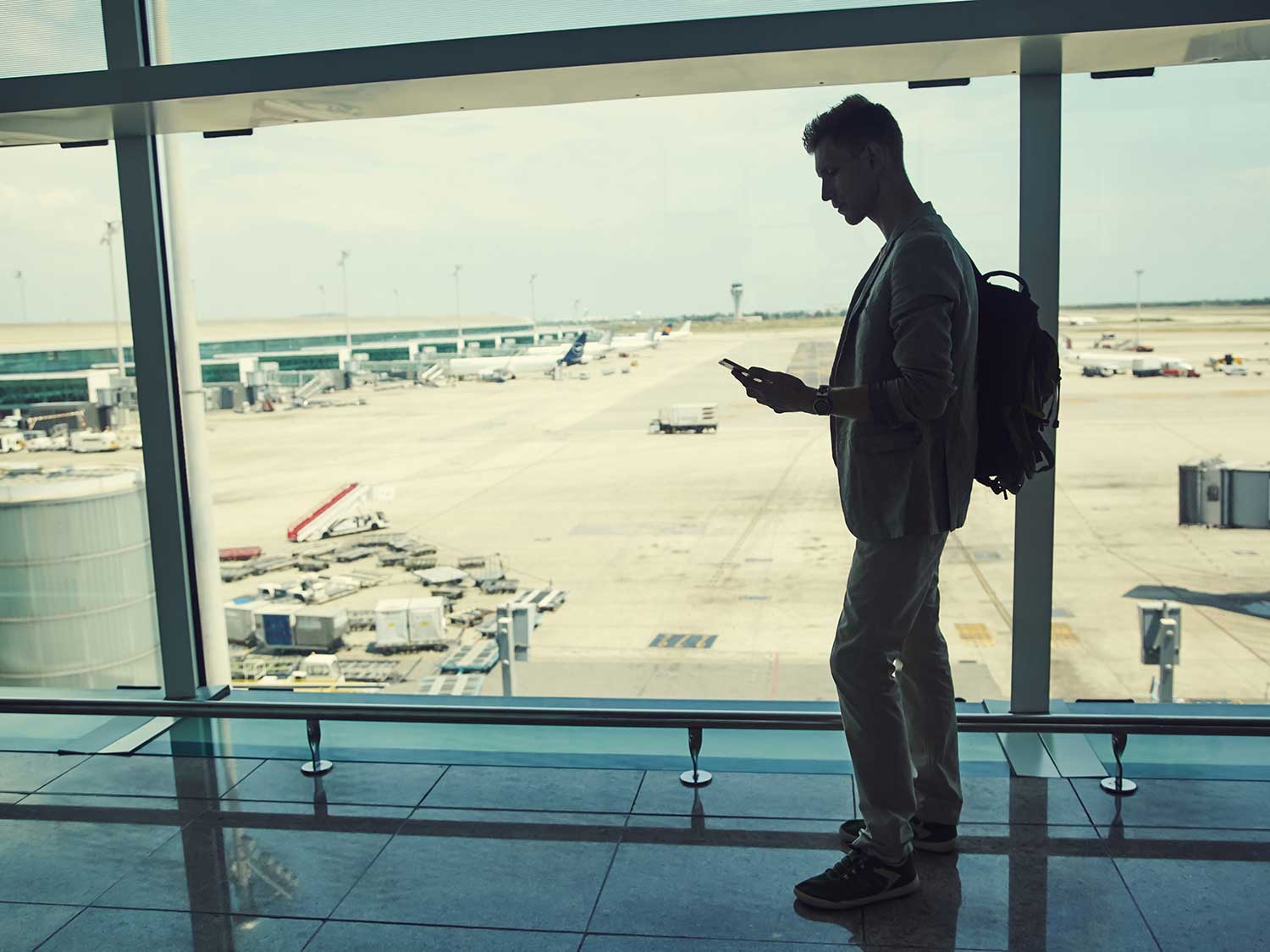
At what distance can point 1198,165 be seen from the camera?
2.85 meters

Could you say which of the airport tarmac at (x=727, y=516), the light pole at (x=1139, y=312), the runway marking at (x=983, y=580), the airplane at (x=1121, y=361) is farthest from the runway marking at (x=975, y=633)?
the light pole at (x=1139, y=312)

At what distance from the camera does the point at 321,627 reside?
541 centimetres

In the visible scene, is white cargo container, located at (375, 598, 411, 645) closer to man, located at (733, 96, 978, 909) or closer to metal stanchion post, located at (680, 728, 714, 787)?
metal stanchion post, located at (680, 728, 714, 787)

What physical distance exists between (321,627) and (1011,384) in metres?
4.47

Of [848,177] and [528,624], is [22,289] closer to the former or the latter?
[528,624]

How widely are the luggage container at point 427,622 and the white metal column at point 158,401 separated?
2143 mm

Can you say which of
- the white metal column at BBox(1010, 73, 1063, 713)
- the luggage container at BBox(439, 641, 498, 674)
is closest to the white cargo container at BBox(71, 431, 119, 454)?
the luggage container at BBox(439, 641, 498, 674)

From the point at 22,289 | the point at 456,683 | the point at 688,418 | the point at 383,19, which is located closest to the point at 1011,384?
the point at 383,19

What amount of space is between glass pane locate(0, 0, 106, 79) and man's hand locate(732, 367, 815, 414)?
2.36 metres

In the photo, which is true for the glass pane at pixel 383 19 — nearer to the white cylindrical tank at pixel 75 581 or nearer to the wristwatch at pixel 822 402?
the wristwatch at pixel 822 402

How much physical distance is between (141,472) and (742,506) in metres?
4.59

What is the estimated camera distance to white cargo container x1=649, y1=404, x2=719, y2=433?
7.93m

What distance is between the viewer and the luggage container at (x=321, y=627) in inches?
201

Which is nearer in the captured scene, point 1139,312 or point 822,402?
point 822,402
